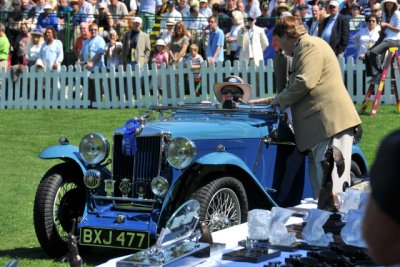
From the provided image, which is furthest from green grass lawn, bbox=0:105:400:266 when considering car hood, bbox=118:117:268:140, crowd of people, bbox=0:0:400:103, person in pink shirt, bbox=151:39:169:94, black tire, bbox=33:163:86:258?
person in pink shirt, bbox=151:39:169:94

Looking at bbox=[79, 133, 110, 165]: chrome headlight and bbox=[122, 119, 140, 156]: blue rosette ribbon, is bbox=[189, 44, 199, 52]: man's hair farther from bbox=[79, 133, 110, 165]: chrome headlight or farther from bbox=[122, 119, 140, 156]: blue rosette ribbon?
bbox=[122, 119, 140, 156]: blue rosette ribbon

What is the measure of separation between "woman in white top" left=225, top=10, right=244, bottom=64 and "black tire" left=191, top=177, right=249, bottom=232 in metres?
11.6

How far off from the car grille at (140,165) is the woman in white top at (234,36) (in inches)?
448

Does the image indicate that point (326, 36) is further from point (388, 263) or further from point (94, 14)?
point (388, 263)

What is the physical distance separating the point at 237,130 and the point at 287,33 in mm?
922

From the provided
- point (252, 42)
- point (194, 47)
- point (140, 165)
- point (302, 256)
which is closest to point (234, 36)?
point (252, 42)

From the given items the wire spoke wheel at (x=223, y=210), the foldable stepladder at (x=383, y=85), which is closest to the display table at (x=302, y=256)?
the wire spoke wheel at (x=223, y=210)

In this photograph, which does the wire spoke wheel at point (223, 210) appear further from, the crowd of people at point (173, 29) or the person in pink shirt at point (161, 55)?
the person in pink shirt at point (161, 55)

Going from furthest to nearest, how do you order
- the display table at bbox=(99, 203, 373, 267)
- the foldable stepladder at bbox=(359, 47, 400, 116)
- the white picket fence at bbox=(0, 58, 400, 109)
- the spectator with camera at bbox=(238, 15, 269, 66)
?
the spectator with camera at bbox=(238, 15, 269, 66) < the white picket fence at bbox=(0, 58, 400, 109) < the foldable stepladder at bbox=(359, 47, 400, 116) < the display table at bbox=(99, 203, 373, 267)

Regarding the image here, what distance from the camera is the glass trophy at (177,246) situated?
11.8ft

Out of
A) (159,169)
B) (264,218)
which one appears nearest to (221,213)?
(159,169)

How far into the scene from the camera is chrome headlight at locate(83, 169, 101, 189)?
7.40m

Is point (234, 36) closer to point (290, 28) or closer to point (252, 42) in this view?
point (252, 42)

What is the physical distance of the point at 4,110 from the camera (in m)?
19.5
